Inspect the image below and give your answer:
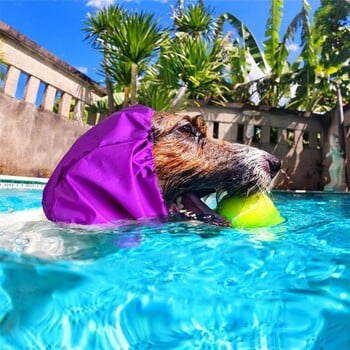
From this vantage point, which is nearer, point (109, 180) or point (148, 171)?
point (109, 180)

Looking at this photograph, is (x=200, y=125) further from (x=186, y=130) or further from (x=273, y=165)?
(x=273, y=165)

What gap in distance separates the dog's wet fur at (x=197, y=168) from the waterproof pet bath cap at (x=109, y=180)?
0.52ft

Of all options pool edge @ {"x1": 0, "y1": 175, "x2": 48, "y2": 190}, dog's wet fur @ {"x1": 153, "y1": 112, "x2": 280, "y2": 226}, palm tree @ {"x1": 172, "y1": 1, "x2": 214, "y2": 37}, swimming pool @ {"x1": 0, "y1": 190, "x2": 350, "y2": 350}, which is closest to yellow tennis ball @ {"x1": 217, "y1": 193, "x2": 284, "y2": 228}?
dog's wet fur @ {"x1": 153, "y1": 112, "x2": 280, "y2": 226}

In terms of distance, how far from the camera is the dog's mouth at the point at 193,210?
247cm

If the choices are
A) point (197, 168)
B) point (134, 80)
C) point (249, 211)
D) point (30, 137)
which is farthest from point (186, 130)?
point (134, 80)

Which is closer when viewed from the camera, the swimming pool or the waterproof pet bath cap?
the swimming pool

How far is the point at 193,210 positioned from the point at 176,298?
159 cm

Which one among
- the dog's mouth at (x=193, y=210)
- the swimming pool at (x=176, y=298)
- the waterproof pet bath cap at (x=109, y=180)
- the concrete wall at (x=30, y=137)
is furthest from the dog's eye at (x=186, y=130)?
the concrete wall at (x=30, y=137)

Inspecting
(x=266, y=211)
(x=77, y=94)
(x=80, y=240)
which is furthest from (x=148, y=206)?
(x=77, y=94)

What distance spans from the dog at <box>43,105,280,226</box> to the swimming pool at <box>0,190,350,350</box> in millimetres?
634

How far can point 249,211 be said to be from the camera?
2.53m

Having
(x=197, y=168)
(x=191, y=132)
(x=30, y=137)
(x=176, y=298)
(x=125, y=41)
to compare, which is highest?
(x=125, y=41)

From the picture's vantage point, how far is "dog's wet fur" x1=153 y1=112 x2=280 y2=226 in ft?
8.19

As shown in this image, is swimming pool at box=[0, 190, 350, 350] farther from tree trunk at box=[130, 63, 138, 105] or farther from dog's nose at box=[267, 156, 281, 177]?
tree trunk at box=[130, 63, 138, 105]
